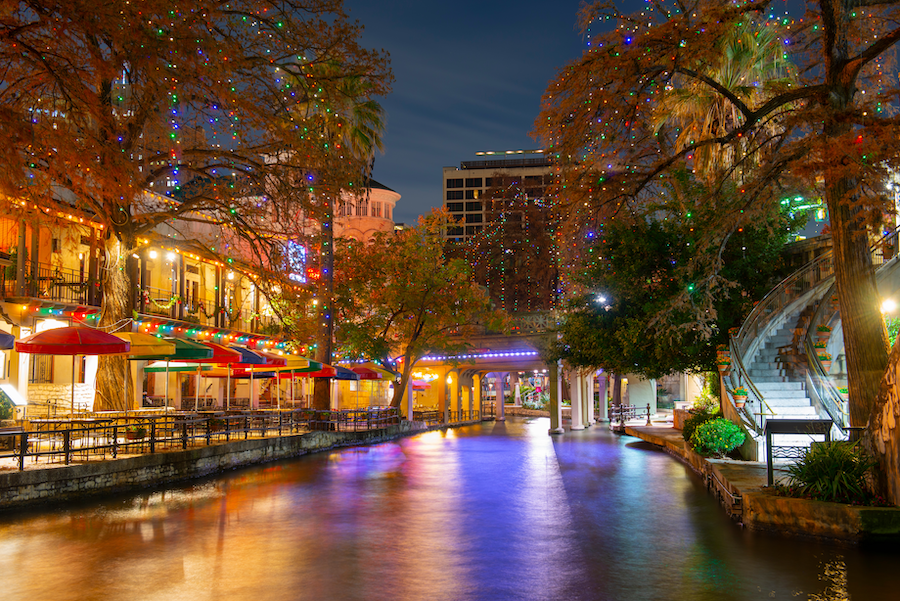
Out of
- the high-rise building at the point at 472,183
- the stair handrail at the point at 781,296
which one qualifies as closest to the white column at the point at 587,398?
the stair handrail at the point at 781,296

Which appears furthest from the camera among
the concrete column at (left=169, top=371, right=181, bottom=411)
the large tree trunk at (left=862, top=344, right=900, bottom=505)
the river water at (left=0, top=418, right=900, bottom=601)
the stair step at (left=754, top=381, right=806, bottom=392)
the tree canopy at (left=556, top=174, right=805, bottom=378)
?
the concrete column at (left=169, top=371, right=181, bottom=411)

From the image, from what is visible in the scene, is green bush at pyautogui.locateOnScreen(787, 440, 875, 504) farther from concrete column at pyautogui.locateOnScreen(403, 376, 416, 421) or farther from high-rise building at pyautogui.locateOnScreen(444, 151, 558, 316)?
high-rise building at pyautogui.locateOnScreen(444, 151, 558, 316)

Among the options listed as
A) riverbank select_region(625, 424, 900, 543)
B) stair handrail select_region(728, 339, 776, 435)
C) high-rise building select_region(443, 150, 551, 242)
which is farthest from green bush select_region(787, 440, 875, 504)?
high-rise building select_region(443, 150, 551, 242)

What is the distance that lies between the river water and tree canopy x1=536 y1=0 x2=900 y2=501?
3071 millimetres

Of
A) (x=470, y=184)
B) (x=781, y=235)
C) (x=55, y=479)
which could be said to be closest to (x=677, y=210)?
(x=781, y=235)

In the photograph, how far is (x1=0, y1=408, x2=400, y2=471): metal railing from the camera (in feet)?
42.8

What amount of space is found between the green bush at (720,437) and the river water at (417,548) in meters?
1.15

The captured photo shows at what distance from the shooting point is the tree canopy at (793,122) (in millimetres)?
10883

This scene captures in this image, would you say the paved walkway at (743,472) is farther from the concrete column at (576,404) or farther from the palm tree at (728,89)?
the concrete column at (576,404)

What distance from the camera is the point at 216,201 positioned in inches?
701

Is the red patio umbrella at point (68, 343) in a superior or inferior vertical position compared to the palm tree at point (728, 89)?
inferior

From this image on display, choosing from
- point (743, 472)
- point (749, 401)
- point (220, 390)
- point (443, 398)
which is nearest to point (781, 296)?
point (749, 401)

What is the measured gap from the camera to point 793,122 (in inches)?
476

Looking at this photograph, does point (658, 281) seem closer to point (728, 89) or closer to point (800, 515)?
point (728, 89)
